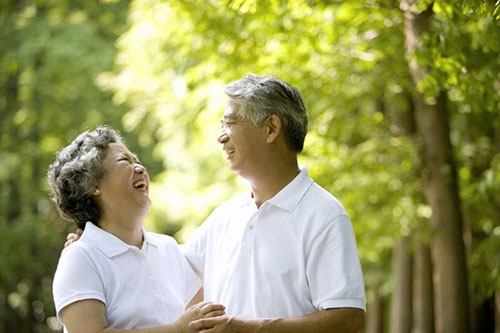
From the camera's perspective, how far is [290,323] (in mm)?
2973

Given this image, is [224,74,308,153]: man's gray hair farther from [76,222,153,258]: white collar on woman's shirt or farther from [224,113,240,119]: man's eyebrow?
[76,222,153,258]: white collar on woman's shirt

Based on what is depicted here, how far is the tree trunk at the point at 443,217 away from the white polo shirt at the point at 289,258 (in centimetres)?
468

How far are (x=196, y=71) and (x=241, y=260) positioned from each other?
4852 millimetres

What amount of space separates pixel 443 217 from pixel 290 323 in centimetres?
534

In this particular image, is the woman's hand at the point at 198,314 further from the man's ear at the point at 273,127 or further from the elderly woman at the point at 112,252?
the man's ear at the point at 273,127

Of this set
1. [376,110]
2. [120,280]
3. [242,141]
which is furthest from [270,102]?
[376,110]

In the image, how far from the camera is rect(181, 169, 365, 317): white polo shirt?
118 inches

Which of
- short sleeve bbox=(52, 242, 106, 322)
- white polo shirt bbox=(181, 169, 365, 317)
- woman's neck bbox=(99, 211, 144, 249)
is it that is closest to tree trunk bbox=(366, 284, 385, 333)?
white polo shirt bbox=(181, 169, 365, 317)

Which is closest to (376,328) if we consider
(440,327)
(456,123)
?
(456,123)

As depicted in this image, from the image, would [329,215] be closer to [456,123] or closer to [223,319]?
[223,319]

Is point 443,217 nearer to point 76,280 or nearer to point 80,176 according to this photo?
point 80,176

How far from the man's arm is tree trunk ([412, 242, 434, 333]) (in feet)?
23.4

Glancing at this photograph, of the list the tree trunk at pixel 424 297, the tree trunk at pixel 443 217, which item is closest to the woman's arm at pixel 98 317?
the tree trunk at pixel 443 217

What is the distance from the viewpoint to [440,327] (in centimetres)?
786
